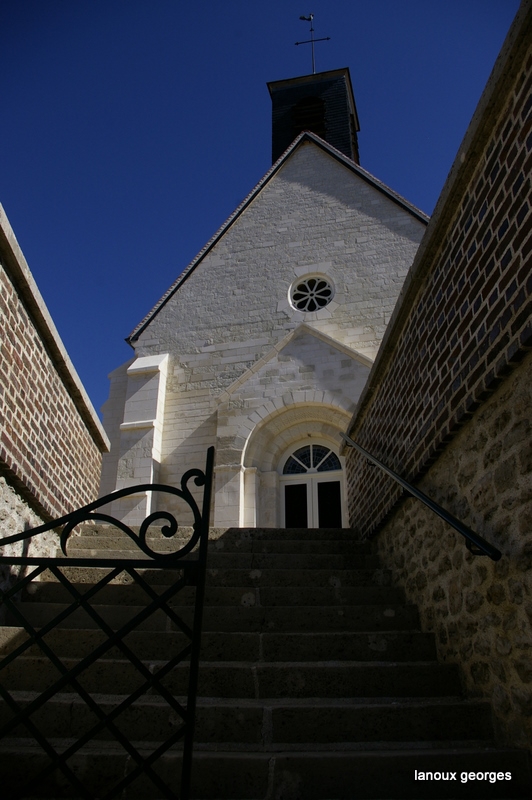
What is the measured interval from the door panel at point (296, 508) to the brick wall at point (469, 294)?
515 centimetres

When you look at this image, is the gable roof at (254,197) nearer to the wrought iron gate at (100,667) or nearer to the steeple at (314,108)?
the steeple at (314,108)

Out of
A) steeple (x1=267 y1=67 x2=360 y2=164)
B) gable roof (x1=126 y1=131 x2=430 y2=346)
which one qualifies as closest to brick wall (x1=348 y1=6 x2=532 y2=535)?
gable roof (x1=126 y1=131 x2=430 y2=346)

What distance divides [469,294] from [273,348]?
7.16 m

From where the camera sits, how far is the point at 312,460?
1004 centimetres

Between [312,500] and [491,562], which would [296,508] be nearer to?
[312,500]

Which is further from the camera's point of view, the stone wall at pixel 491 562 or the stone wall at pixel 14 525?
the stone wall at pixel 14 525

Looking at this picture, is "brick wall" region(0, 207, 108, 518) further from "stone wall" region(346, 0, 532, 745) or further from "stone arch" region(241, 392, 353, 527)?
"stone arch" region(241, 392, 353, 527)

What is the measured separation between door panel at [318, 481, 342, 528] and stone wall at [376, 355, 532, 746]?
576 cm

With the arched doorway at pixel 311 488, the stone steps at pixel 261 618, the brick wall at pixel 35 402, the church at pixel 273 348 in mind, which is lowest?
the stone steps at pixel 261 618

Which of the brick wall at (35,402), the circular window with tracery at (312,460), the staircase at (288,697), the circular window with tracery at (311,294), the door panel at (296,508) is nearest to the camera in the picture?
the staircase at (288,697)

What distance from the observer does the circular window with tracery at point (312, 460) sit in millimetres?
9969

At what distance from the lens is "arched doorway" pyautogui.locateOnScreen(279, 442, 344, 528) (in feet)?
31.5

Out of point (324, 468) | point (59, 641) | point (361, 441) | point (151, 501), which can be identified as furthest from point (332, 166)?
point (59, 641)

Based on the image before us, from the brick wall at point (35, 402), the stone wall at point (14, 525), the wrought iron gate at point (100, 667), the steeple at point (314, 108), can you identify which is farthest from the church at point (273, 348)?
the wrought iron gate at point (100, 667)
